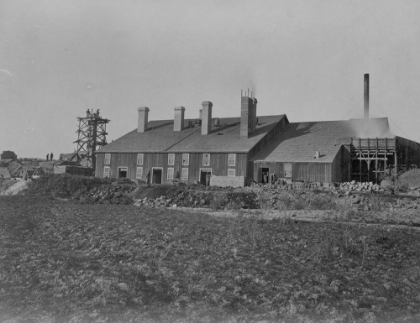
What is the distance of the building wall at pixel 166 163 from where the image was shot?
3522 centimetres

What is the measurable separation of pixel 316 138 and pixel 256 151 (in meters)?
5.82

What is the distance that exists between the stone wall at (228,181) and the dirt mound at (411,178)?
11.7 metres

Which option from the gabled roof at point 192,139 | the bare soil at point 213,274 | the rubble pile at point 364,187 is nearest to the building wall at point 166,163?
the gabled roof at point 192,139

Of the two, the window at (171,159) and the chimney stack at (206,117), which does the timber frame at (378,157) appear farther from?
the window at (171,159)

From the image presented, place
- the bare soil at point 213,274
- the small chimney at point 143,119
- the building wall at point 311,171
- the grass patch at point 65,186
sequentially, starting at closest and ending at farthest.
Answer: the bare soil at point 213,274 < the grass patch at point 65,186 < the building wall at point 311,171 < the small chimney at point 143,119

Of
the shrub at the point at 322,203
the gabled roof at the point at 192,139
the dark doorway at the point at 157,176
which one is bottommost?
the shrub at the point at 322,203

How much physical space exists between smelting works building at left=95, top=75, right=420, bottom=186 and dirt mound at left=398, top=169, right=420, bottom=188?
4.19 m

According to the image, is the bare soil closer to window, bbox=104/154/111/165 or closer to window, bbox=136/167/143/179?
window, bbox=136/167/143/179

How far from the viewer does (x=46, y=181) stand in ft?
112

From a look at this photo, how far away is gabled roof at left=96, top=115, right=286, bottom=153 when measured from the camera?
3672cm

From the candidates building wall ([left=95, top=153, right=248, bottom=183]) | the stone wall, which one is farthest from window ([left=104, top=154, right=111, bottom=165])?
the stone wall

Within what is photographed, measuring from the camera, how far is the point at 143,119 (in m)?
46.1

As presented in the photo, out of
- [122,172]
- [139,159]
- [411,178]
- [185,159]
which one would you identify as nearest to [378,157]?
[411,178]

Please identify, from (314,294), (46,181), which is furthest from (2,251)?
(46,181)
